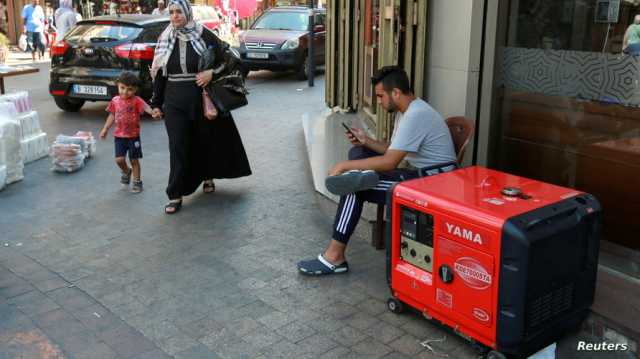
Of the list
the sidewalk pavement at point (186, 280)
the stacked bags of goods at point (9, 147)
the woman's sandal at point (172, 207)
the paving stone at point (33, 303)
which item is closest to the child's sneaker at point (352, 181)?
the sidewalk pavement at point (186, 280)

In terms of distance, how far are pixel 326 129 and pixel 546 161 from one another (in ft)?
13.9

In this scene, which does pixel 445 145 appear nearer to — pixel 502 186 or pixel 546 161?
pixel 502 186

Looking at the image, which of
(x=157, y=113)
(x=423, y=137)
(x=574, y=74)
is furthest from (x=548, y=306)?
(x=157, y=113)

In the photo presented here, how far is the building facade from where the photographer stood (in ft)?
13.7

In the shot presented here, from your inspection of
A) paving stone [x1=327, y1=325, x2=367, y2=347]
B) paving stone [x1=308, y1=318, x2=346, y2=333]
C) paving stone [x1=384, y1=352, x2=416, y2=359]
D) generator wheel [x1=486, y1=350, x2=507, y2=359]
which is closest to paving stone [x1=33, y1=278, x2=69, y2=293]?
paving stone [x1=308, y1=318, x2=346, y2=333]

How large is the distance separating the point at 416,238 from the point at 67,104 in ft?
29.0

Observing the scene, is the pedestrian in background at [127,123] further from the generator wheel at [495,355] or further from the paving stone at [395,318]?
the generator wheel at [495,355]

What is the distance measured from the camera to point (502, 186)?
358 cm

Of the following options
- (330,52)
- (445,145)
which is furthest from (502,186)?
(330,52)

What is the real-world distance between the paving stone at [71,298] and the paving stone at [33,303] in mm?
45

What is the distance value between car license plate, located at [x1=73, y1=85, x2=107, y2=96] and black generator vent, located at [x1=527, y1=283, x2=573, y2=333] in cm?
839

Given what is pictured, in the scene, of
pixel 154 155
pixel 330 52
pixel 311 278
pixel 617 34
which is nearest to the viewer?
pixel 617 34

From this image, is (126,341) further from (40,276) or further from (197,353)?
(40,276)

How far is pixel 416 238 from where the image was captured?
361 cm
